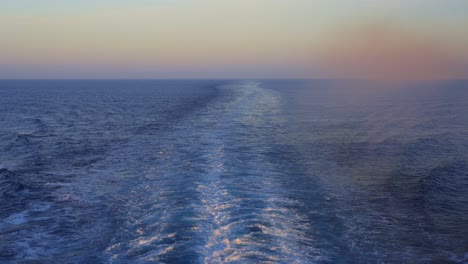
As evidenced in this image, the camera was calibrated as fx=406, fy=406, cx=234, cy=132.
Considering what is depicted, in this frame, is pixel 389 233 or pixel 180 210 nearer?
pixel 389 233

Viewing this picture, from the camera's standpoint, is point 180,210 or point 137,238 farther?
point 180,210

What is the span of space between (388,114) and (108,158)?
3675 centimetres

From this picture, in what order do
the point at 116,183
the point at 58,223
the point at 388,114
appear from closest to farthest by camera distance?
the point at 58,223, the point at 116,183, the point at 388,114

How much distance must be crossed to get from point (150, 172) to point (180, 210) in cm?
659

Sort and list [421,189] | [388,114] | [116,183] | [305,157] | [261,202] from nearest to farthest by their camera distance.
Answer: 1. [261,202]
2. [421,189]
3. [116,183]
4. [305,157]
5. [388,114]

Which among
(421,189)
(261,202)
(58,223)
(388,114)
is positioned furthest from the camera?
(388,114)

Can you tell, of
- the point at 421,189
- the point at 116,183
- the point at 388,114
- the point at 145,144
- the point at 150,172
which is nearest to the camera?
the point at 421,189

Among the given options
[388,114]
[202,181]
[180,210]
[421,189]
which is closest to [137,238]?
[180,210]

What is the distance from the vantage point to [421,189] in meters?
17.9

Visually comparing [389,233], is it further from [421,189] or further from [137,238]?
[137,238]

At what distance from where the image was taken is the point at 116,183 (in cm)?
1911

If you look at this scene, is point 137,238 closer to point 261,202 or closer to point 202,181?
point 261,202

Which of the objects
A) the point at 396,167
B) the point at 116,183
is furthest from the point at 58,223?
the point at 396,167

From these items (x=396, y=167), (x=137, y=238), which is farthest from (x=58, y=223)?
(x=396, y=167)
